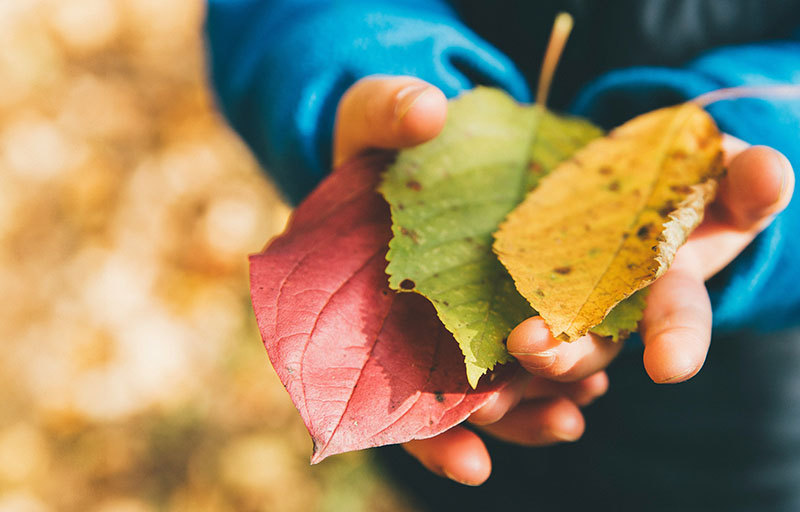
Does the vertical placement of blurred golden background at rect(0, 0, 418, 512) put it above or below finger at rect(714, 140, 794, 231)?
below

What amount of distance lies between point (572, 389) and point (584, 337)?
16cm

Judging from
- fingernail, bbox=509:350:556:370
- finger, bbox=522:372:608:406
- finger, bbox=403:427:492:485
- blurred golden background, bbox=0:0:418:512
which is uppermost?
fingernail, bbox=509:350:556:370

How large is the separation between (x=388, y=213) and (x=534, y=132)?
18cm

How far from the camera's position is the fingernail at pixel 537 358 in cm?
37

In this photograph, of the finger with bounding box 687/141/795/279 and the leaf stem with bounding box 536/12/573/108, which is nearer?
the finger with bounding box 687/141/795/279

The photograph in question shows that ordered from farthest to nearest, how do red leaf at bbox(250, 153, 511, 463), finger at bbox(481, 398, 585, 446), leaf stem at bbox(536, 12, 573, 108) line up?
leaf stem at bbox(536, 12, 573, 108) < finger at bbox(481, 398, 585, 446) < red leaf at bbox(250, 153, 511, 463)

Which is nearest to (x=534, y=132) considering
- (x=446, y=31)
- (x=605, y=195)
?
(x=605, y=195)

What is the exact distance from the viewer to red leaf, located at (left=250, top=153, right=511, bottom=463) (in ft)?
1.22

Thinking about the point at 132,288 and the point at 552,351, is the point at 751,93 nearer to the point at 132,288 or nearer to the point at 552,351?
the point at 552,351

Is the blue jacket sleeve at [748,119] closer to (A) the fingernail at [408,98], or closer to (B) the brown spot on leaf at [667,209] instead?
(B) the brown spot on leaf at [667,209]

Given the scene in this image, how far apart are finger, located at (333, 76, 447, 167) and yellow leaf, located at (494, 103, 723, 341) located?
100mm

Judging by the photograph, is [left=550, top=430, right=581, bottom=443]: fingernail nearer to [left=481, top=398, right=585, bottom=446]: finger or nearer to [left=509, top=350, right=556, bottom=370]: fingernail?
[left=481, top=398, right=585, bottom=446]: finger

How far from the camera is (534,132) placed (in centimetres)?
56

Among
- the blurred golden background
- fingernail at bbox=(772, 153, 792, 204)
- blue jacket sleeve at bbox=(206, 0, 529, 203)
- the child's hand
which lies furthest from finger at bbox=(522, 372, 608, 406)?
the blurred golden background
